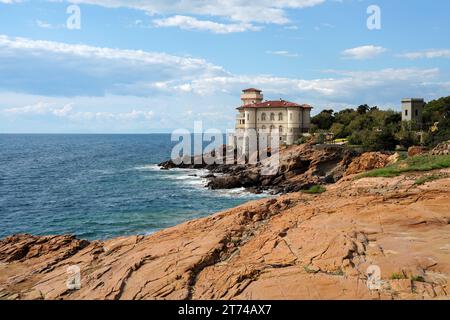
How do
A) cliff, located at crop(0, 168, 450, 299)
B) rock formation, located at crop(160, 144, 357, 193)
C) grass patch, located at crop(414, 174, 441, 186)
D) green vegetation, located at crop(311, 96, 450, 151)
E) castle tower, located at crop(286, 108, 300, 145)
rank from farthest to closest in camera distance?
castle tower, located at crop(286, 108, 300, 145)
green vegetation, located at crop(311, 96, 450, 151)
rock formation, located at crop(160, 144, 357, 193)
grass patch, located at crop(414, 174, 441, 186)
cliff, located at crop(0, 168, 450, 299)

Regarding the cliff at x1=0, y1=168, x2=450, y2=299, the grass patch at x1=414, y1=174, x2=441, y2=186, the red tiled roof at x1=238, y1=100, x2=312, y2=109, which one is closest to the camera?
the cliff at x1=0, y1=168, x2=450, y2=299

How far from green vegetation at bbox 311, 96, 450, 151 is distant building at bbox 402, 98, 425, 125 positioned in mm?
1461

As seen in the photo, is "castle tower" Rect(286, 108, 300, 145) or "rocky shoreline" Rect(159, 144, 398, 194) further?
"castle tower" Rect(286, 108, 300, 145)

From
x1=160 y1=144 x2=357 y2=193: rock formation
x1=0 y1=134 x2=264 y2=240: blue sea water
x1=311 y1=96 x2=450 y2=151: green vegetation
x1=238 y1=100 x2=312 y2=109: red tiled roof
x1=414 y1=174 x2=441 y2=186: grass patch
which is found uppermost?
x1=238 y1=100 x2=312 y2=109: red tiled roof

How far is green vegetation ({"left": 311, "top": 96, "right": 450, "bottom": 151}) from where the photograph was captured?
56375 millimetres

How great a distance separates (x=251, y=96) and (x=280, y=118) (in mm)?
12032

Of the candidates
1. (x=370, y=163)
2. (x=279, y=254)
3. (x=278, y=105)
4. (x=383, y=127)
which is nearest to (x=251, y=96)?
(x=278, y=105)

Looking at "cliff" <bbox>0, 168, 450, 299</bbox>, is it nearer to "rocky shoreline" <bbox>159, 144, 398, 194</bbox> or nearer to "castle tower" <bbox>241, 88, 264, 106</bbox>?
"rocky shoreline" <bbox>159, 144, 398, 194</bbox>

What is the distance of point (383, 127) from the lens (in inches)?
Result: 2514

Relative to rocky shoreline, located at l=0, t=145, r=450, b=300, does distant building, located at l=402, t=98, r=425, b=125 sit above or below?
above

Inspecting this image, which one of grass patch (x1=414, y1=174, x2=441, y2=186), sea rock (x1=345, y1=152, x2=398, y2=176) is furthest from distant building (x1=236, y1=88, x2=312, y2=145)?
grass patch (x1=414, y1=174, x2=441, y2=186)

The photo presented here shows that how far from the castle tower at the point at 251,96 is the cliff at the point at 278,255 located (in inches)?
2616

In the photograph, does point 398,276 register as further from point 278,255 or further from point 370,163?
point 370,163
